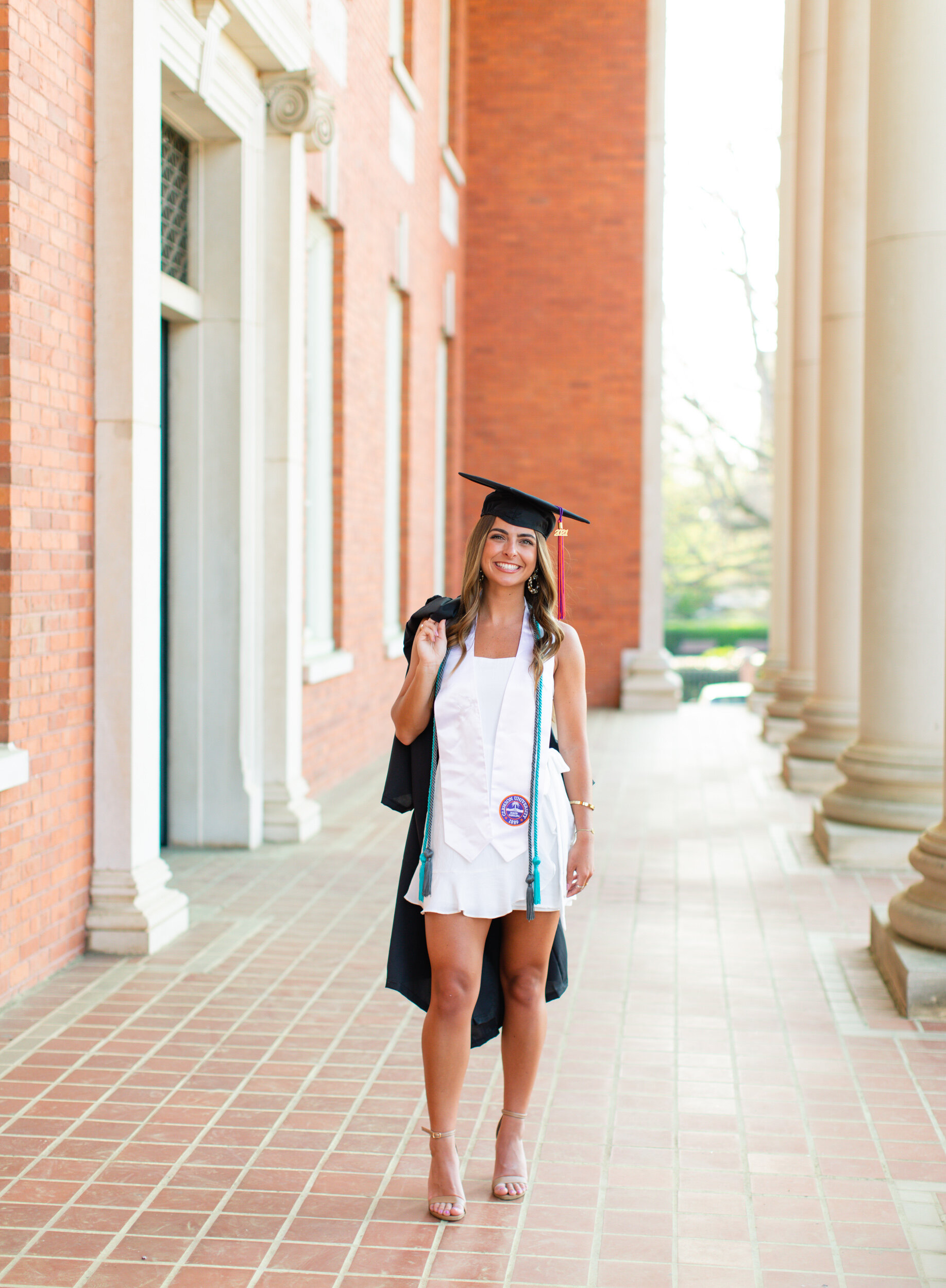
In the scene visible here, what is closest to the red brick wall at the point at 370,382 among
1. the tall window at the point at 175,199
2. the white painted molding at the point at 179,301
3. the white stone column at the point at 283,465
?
the white stone column at the point at 283,465

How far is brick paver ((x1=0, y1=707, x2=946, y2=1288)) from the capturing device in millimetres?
3189

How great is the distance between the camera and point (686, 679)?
27844 mm

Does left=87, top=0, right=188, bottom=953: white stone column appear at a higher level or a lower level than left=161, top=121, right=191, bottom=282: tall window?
lower

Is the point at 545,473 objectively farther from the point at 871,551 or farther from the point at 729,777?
the point at 871,551

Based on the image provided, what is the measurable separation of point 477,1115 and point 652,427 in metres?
14.0

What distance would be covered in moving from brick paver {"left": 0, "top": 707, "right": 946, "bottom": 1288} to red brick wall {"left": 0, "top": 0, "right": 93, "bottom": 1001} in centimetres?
47

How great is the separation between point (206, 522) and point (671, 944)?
355 centimetres

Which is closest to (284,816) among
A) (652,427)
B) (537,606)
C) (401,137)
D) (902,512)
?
(902,512)

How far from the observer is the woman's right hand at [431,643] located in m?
3.31

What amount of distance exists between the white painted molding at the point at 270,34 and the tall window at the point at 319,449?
1929 mm

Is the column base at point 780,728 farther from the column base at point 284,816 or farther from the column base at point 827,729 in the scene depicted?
the column base at point 284,816

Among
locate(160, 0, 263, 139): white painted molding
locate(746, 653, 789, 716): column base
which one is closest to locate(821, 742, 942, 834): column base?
locate(160, 0, 263, 139): white painted molding

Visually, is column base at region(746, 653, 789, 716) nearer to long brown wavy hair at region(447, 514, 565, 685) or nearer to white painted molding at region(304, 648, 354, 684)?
white painted molding at region(304, 648, 354, 684)

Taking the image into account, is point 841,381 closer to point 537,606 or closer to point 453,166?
point 537,606
